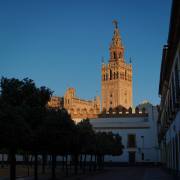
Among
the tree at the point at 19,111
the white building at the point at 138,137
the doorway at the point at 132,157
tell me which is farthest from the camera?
the doorway at the point at 132,157

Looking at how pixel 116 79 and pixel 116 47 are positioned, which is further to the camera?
pixel 116 79

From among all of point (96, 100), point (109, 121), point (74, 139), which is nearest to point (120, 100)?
point (96, 100)

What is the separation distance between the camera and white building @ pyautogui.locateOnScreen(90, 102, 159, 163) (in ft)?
280

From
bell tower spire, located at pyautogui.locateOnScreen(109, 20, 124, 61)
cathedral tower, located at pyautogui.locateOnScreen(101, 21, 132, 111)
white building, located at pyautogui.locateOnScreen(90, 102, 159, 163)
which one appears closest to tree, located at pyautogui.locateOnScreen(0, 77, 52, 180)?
white building, located at pyautogui.locateOnScreen(90, 102, 159, 163)

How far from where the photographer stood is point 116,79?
14988 centimetres

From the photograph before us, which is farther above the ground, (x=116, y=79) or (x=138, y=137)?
(x=116, y=79)

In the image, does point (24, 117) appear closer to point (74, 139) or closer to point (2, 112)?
point (2, 112)

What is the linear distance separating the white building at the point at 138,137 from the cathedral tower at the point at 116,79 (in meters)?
55.0

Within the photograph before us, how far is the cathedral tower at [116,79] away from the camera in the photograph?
14700 centimetres

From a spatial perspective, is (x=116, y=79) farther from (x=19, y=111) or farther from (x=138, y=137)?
(x=19, y=111)

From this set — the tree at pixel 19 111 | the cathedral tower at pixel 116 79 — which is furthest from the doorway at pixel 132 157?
the tree at pixel 19 111

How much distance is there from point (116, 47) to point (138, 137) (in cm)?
6495

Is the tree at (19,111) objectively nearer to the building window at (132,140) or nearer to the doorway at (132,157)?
the doorway at (132,157)

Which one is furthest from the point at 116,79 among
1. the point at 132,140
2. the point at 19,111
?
the point at 19,111
